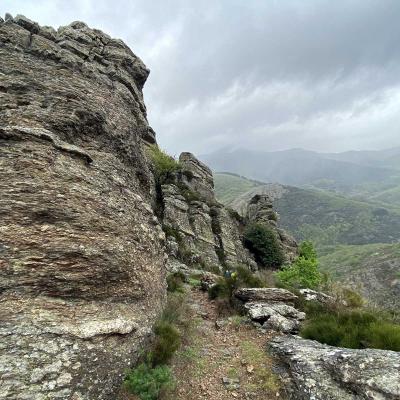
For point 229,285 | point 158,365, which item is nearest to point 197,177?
point 229,285

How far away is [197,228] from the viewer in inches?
1223

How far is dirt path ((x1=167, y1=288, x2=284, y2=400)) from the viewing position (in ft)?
27.4

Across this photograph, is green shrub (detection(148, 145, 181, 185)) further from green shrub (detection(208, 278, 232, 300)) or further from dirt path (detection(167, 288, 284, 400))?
dirt path (detection(167, 288, 284, 400))

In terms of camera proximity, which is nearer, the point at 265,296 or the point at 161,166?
the point at 265,296

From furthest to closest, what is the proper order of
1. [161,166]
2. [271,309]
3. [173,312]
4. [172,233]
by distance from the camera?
[161,166] → [172,233] → [271,309] → [173,312]

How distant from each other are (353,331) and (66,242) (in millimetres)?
9463

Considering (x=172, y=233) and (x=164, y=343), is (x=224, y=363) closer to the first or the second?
(x=164, y=343)

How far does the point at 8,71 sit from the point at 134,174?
7.13 metres

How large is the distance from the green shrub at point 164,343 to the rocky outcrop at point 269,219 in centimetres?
2975

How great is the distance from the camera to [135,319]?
889 cm

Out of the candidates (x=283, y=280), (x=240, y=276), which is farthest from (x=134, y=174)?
(x=283, y=280)

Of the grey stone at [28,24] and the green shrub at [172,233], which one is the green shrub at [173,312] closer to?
the green shrub at [172,233]

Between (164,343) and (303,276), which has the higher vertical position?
(164,343)

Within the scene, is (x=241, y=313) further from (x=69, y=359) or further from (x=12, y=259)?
(x=12, y=259)
